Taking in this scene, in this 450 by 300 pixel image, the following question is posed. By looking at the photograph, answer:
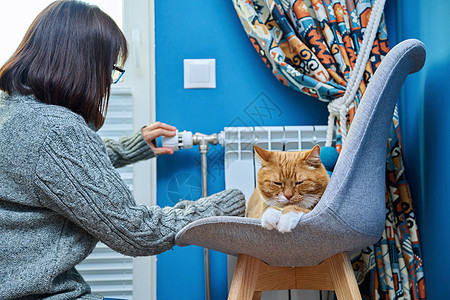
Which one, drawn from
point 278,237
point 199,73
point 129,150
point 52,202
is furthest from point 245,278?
point 199,73

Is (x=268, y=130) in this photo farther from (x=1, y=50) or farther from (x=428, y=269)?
(x=1, y=50)

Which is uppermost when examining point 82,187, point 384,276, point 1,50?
point 1,50

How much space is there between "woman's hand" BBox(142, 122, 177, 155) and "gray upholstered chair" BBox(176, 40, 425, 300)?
55cm

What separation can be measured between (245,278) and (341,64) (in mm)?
825

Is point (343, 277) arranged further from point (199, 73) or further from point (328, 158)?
point (199, 73)

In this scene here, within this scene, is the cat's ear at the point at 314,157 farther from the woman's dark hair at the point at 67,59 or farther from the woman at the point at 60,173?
the woman's dark hair at the point at 67,59

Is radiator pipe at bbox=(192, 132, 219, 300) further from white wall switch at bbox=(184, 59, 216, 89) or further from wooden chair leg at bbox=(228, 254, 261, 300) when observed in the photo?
wooden chair leg at bbox=(228, 254, 261, 300)

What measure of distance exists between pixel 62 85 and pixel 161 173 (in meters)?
0.79

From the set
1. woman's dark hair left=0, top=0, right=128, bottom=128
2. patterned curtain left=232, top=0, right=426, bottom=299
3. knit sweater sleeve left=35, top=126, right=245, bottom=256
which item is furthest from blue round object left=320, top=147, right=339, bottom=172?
woman's dark hair left=0, top=0, right=128, bottom=128

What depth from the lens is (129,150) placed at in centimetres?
143

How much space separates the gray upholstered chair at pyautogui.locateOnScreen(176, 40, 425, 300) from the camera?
875 mm

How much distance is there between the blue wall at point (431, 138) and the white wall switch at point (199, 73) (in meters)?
0.69

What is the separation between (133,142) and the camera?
1.44 m

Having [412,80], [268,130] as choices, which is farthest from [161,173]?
[412,80]
